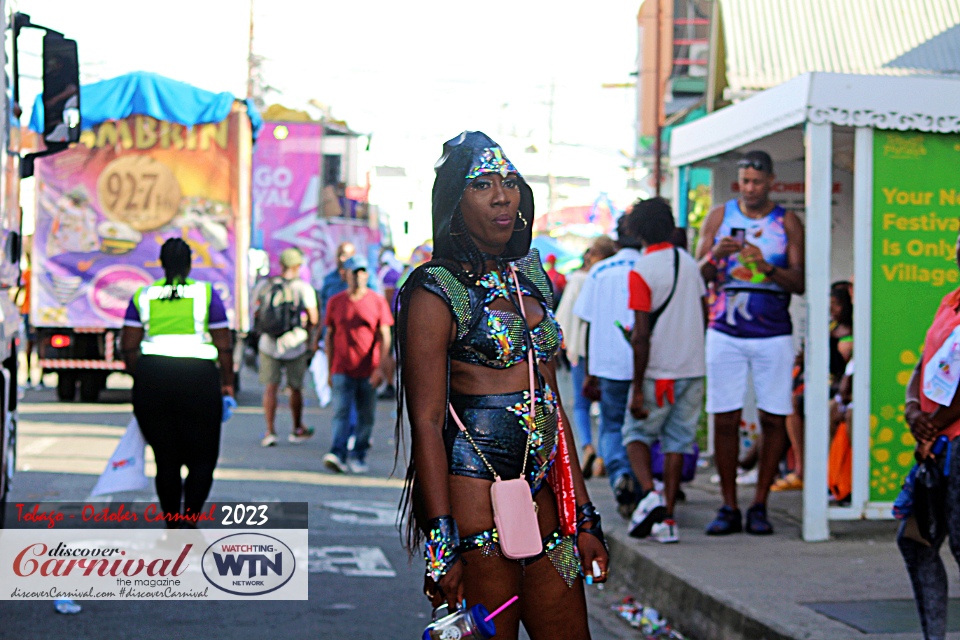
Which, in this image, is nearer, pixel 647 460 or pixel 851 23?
pixel 647 460

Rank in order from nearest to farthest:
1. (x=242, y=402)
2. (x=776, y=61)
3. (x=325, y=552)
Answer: (x=325, y=552) < (x=776, y=61) < (x=242, y=402)

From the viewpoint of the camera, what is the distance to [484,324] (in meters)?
3.78

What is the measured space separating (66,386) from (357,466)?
26.8ft

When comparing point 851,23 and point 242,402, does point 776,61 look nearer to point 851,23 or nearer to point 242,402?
point 851,23

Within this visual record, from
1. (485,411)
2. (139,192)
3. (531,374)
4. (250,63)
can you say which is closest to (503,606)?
(485,411)

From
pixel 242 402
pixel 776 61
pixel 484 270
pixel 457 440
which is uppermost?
pixel 776 61

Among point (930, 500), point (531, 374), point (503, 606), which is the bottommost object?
point (503, 606)

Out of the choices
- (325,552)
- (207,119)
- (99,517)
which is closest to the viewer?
(99,517)

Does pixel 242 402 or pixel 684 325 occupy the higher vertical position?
pixel 684 325

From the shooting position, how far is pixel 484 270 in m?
3.89

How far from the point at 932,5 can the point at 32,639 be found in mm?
11352

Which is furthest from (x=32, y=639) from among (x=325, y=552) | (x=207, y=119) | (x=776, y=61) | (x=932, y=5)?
(x=207, y=119)

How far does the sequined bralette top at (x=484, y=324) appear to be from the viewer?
3.76m

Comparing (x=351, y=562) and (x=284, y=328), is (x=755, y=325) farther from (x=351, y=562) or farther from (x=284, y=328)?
(x=284, y=328)
